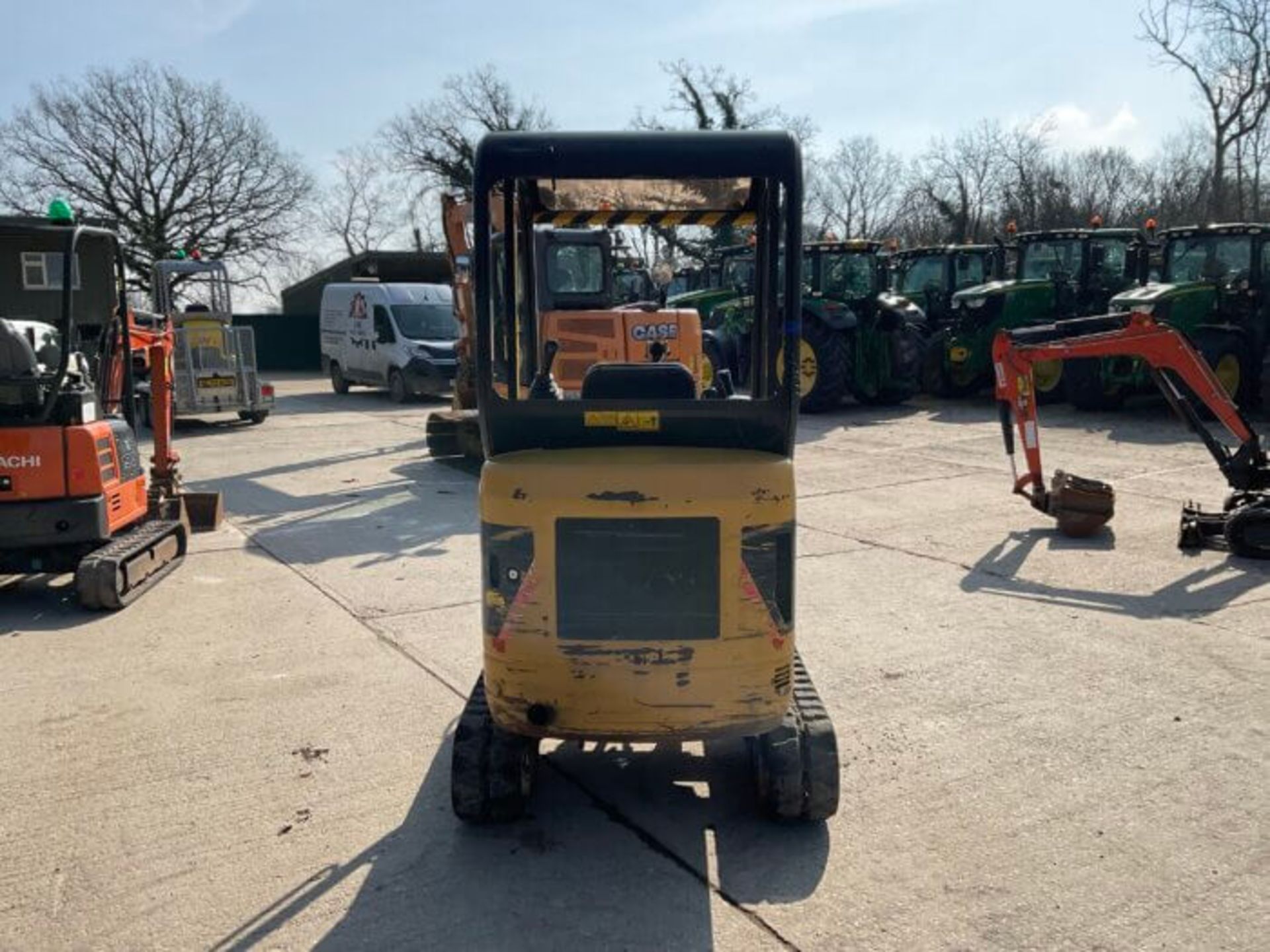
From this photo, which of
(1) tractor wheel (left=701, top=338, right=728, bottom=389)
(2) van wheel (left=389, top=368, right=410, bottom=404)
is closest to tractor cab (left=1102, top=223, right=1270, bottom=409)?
(1) tractor wheel (left=701, top=338, right=728, bottom=389)

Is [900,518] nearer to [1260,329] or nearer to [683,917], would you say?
[683,917]

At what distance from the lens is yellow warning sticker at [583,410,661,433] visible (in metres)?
3.75

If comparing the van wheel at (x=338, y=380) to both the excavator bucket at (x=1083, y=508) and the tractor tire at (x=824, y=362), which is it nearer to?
the tractor tire at (x=824, y=362)

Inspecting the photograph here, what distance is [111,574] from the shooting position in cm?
658

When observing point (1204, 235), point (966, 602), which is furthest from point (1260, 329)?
point (966, 602)

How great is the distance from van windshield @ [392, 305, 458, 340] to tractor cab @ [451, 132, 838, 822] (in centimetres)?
1771

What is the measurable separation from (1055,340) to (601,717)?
21.3 feet

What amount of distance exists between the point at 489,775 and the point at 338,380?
21229 mm

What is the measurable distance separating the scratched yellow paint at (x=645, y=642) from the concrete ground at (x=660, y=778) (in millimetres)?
518

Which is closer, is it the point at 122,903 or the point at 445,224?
the point at 122,903

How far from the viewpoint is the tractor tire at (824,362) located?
1606cm

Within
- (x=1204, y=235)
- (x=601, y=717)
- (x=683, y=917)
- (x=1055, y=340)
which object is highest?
(x=1204, y=235)

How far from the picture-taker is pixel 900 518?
29.7 ft

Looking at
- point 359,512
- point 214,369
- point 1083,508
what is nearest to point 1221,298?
point 1083,508
